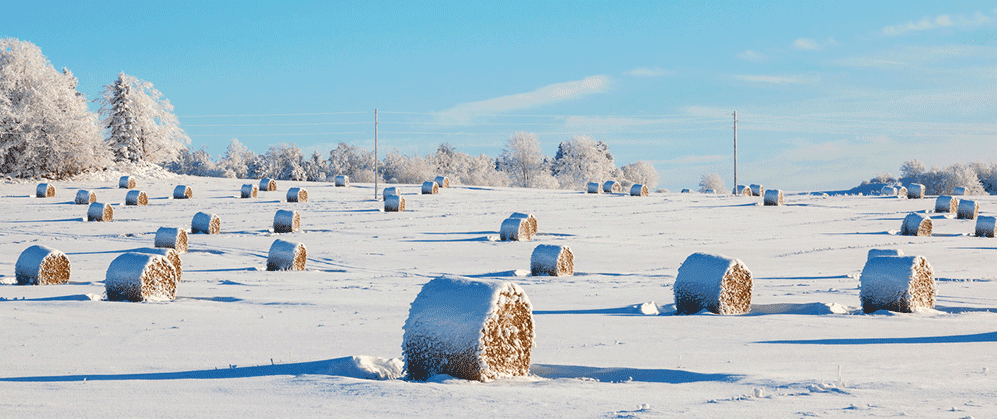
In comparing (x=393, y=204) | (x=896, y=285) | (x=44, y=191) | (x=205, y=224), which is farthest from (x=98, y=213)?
(x=896, y=285)

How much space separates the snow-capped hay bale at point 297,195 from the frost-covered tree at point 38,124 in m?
20.0

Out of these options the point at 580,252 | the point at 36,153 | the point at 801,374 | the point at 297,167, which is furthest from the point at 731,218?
the point at 297,167

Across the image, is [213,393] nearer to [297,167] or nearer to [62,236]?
[62,236]

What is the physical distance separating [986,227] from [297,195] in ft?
102

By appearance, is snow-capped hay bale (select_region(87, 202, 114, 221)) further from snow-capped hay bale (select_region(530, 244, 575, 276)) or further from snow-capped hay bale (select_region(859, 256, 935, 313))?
snow-capped hay bale (select_region(859, 256, 935, 313))

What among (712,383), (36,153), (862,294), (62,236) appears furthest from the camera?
(36,153)

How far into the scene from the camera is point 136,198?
41.4 m

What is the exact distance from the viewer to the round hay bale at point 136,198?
4134 centimetres

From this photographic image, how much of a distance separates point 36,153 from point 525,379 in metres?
56.4

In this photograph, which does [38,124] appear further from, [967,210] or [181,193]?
[967,210]

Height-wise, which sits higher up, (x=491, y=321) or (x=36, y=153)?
(x=36, y=153)

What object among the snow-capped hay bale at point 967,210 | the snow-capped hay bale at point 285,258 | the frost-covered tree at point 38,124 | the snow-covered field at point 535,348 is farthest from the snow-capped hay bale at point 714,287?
the frost-covered tree at point 38,124

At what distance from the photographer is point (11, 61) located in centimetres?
5775

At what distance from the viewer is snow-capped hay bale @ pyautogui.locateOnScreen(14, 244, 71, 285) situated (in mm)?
15719
